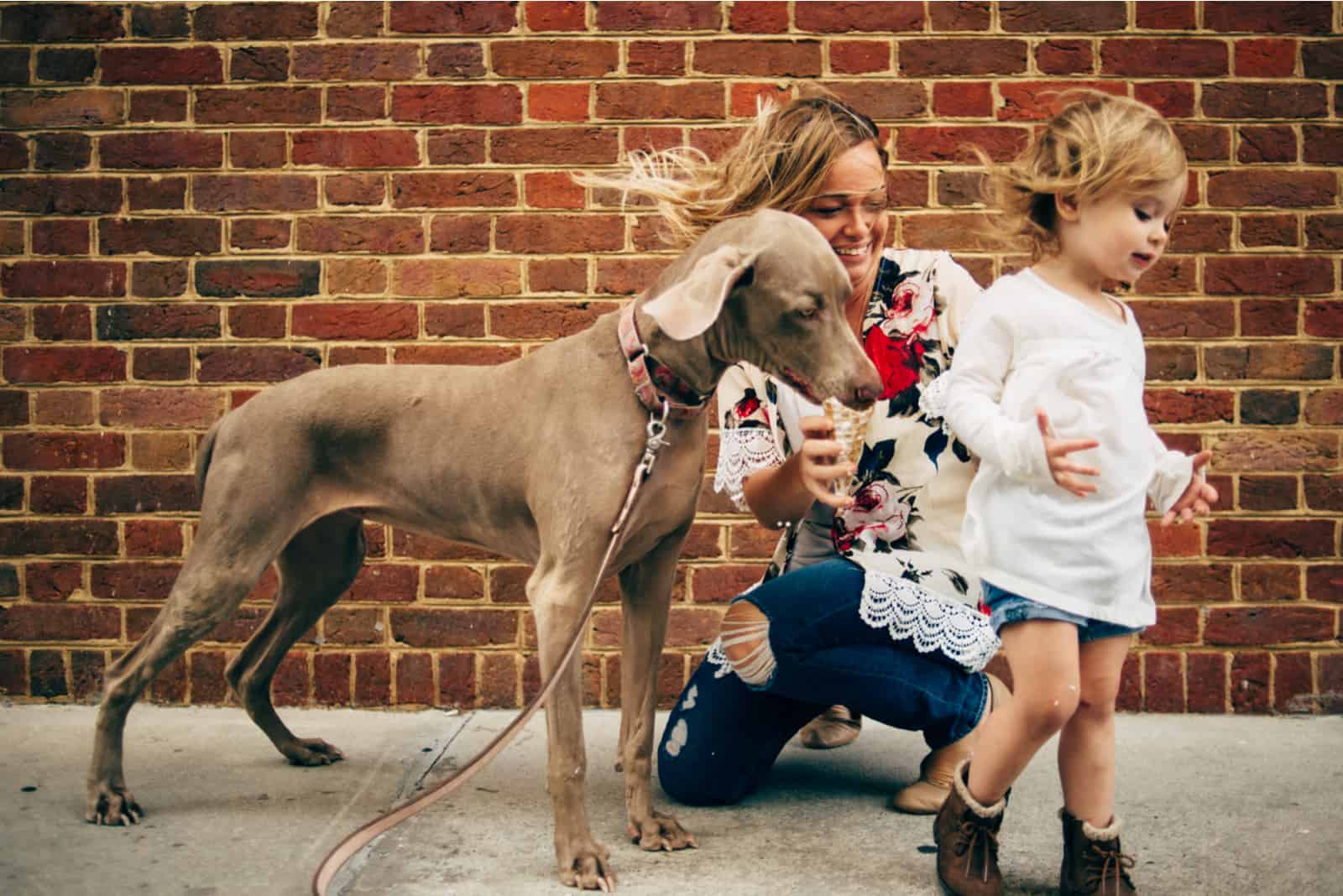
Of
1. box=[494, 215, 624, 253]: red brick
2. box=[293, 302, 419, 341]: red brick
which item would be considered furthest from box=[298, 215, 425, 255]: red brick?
box=[494, 215, 624, 253]: red brick

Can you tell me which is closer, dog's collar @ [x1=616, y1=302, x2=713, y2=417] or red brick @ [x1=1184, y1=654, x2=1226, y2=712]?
dog's collar @ [x1=616, y1=302, x2=713, y2=417]

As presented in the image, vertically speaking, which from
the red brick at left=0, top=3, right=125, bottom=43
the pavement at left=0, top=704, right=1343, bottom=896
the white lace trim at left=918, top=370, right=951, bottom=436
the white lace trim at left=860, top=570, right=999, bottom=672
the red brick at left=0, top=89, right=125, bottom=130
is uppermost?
the red brick at left=0, top=3, right=125, bottom=43

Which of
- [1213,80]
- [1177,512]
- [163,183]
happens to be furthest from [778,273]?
[163,183]

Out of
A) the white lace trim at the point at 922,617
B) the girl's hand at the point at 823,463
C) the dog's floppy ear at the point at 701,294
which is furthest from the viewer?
the white lace trim at the point at 922,617

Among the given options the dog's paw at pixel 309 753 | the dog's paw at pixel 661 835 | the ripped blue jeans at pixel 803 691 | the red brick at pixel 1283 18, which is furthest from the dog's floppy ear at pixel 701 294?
the red brick at pixel 1283 18

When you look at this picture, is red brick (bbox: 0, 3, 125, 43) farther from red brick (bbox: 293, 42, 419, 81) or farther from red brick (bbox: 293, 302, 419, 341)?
red brick (bbox: 293, 302, 419, 341)

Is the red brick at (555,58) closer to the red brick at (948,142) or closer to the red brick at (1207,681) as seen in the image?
the red brick at (948,142)

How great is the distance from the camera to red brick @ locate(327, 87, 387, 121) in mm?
4090

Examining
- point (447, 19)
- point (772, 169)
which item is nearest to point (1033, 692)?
point (772, 169)

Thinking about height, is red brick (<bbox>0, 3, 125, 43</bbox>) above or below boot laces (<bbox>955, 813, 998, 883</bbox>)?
above

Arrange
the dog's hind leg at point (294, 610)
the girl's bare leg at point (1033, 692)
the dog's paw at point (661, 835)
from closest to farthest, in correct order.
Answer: the girl's bare leg at point (1033, 692) → the dog's paw at point (661, 835) → the dog's hind leg at point (294, 610)

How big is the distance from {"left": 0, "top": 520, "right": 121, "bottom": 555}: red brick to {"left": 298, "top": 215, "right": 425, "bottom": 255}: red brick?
120 centimetres

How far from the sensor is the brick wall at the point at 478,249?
4.02 m

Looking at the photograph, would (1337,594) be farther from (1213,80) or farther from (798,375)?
(798,375)
